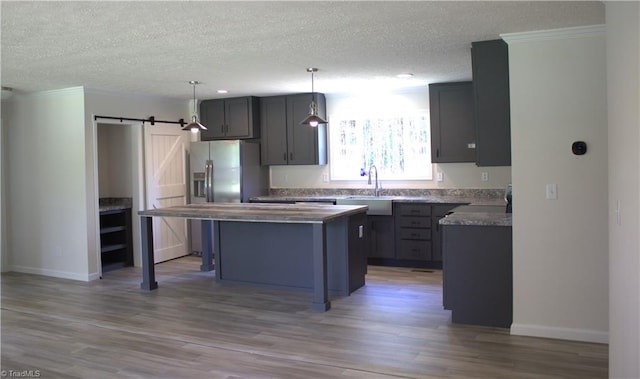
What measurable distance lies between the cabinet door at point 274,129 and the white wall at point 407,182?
37 cm

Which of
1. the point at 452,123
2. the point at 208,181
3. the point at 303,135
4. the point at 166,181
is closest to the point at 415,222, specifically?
the point at 452,123

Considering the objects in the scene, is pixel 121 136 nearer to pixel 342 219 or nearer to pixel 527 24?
pixel 342 219

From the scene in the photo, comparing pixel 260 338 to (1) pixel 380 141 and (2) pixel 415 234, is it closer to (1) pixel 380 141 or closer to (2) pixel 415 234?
(2) pixel 415 234

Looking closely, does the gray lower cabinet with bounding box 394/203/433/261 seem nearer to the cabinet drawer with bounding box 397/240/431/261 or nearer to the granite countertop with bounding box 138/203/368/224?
the cabinet drawer with bounding box 397/240/431/261

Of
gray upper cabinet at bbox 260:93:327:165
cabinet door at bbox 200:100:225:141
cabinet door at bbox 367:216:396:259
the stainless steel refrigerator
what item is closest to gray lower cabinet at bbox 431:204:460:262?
cabinet door at bbox 367:216:396:259

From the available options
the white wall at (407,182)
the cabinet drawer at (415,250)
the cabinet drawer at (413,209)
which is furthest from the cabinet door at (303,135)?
the cabinet drawer at (415,250)

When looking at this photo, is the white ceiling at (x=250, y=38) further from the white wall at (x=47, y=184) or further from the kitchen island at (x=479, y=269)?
the kitchen island at (x=479, y=269)

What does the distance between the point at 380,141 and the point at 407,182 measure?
0.66 m

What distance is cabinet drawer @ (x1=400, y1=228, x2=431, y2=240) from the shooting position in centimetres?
652

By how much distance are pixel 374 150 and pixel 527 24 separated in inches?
147

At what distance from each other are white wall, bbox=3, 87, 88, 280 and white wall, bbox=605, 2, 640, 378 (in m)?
5.49

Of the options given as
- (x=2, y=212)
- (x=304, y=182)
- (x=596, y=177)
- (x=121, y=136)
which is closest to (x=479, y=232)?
(x=596, y=177)

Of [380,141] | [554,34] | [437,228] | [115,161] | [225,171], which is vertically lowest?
[437,228]

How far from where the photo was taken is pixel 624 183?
7.70 feet
